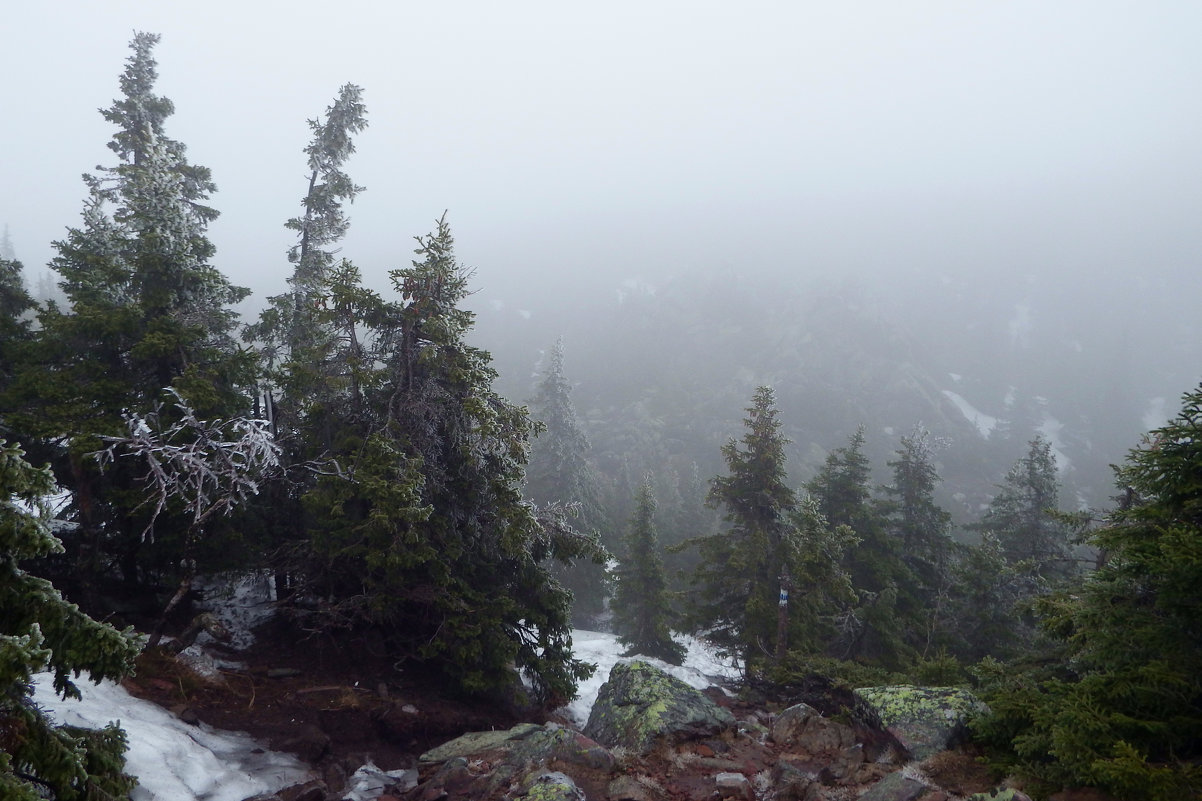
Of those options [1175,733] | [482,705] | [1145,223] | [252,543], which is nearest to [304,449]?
[252,543]

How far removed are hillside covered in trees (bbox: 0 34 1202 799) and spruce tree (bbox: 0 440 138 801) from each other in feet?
0.07

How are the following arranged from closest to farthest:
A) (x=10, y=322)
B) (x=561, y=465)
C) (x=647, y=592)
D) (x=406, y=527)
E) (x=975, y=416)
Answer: (x=406, y=527) → (x=10, y=322) → (x=647, y=592) → (x=561, y=465) → (x=975, y=416)

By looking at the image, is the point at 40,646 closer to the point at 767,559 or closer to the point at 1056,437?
the point at 767,559

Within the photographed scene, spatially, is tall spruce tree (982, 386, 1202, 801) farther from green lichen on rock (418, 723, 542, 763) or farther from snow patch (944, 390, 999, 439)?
snow patch (944, 390, 999, 439)

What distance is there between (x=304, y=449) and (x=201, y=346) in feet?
9.70

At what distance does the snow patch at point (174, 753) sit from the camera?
741cm

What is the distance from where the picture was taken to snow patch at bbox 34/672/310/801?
7.41 m

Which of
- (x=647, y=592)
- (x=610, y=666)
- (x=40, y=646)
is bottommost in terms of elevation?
(x=610, y=666)

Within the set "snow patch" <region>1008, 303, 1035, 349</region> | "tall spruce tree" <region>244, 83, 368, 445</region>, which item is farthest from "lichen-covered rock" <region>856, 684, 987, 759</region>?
"snow patch" <region>1008, 303, 1035, 349</region>

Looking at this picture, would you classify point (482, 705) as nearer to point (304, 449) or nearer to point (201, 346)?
point (304, 449)

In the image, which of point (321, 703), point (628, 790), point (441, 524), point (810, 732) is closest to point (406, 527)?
point (441, 524)

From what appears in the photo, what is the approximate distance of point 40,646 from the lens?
4.59 m

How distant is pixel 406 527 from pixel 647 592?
56.0ft

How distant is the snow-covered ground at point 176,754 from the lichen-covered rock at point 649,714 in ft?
12.2
